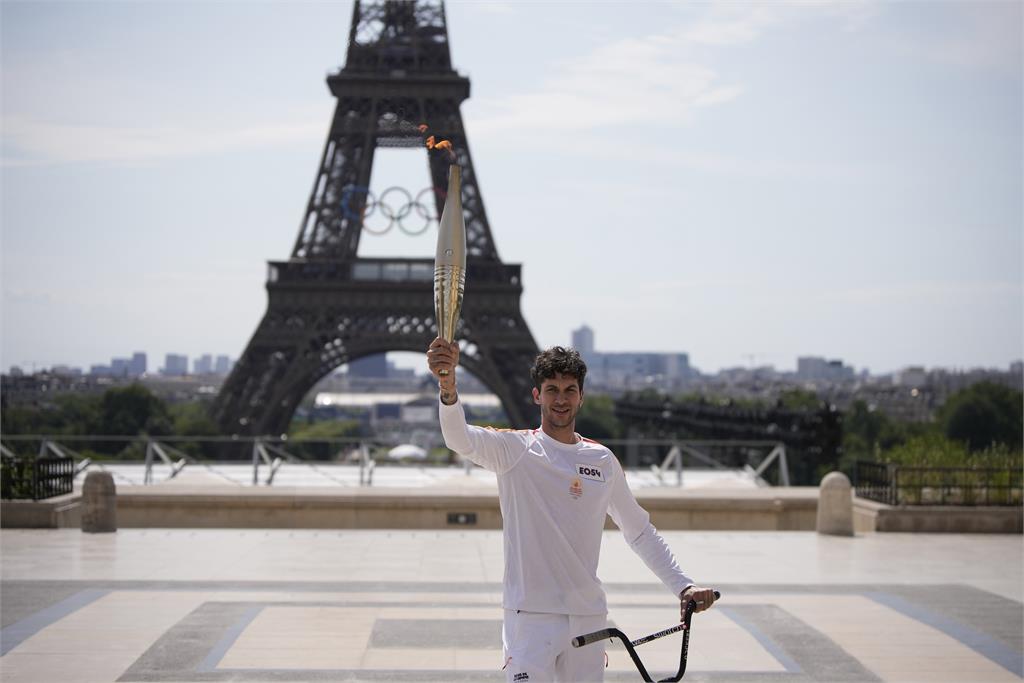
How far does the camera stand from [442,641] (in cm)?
919

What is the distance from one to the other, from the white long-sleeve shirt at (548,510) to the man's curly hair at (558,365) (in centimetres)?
27

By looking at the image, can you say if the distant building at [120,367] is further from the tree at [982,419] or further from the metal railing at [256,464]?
the tree at [982,419]

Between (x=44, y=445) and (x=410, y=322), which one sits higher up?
(x=410, y=322)

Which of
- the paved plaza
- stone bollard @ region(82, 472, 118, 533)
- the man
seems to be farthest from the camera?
stone bollard @ region(82, 472, 118, 533)

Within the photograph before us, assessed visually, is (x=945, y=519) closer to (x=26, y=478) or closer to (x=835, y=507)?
(x=835, y=507)

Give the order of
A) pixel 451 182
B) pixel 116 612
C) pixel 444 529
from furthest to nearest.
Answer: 1. pixel 444 529
2. pixel 116 612
3. pixel 451 182

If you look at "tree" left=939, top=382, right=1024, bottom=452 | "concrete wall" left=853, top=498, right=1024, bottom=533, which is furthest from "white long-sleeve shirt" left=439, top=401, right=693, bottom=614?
"tree" left=939, top=382, right=1024, bottom=452

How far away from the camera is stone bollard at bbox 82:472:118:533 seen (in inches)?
608

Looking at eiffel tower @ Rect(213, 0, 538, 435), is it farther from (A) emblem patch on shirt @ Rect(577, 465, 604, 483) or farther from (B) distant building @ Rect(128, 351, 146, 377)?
(A) emblem patch on shirt @ Rect(577, 465, 604, 483)

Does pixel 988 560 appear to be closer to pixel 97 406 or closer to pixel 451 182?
pixel 451 182

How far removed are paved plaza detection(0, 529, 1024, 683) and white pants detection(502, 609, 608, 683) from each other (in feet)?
11.4

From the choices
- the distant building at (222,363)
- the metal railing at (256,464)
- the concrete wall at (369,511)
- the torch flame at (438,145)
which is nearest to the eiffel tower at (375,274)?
the metal railing at (256,464)

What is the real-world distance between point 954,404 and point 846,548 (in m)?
64.8

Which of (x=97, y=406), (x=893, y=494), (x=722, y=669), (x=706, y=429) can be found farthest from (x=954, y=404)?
(x=722, y=669)
